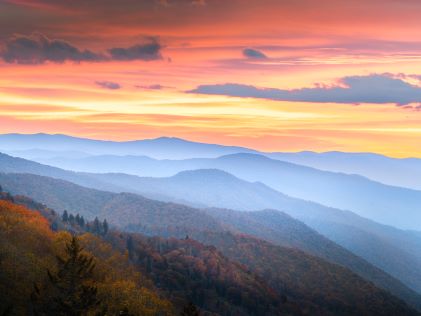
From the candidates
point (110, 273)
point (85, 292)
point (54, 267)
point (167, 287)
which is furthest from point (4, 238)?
point (167, 287)

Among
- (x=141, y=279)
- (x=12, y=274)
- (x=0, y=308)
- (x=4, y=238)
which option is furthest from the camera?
(x=141, y=279)

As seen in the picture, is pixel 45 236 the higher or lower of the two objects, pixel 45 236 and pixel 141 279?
the higher

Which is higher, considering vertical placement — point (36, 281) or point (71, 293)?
point (71, 293)

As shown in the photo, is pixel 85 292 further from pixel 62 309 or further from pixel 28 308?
pixel 28 308

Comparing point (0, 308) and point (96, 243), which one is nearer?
point (0, 308)

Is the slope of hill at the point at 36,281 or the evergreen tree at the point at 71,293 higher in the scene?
the evergreen tree at the point at 71,293

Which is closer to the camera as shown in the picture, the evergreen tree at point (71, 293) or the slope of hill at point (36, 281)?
the evergreen tree at point (71, 293)

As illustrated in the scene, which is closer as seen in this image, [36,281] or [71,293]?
[71,293]

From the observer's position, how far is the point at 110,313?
85562mm

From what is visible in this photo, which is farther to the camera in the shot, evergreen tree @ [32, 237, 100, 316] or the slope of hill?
the slope of hill

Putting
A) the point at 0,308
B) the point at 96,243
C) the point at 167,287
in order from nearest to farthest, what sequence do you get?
the point at 0,308
the point at 96,243
the point at 167,287

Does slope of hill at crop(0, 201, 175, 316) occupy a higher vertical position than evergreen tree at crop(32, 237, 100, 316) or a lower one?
lower

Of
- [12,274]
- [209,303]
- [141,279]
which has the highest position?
[12,274]

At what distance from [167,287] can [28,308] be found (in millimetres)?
117032
